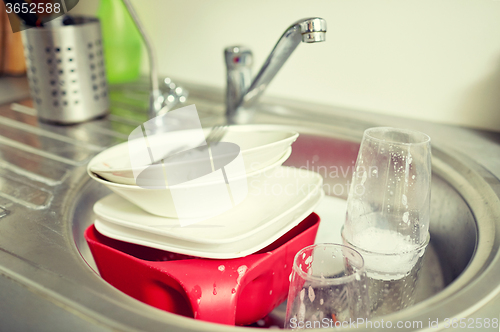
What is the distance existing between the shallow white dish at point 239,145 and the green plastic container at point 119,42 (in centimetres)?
56

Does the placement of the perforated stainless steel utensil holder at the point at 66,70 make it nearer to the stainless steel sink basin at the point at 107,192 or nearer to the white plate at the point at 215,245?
the stainless steel sink basin at the point at 107,192

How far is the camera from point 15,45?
3.85 ft

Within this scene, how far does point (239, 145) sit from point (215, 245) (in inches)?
8.0

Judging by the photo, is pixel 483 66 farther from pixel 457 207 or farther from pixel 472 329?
pixel 472 329

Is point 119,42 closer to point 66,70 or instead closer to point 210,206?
point 66,70

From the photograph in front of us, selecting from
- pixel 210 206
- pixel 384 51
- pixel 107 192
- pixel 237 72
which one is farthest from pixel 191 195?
pixel 384 51

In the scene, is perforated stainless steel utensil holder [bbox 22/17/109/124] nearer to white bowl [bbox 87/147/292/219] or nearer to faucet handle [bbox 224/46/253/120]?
faucet handle [bbox 224/46/253/120]

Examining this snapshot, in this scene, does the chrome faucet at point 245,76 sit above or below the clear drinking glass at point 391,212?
above

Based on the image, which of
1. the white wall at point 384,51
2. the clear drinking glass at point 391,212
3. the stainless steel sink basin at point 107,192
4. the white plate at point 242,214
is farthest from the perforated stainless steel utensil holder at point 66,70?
the clear drinking glass at point 391,212

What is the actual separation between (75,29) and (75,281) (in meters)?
0.60

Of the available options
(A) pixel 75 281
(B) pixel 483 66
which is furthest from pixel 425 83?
(A) pixel 75 281

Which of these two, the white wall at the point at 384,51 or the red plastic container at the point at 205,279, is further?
the white wall at the point at 384,51
